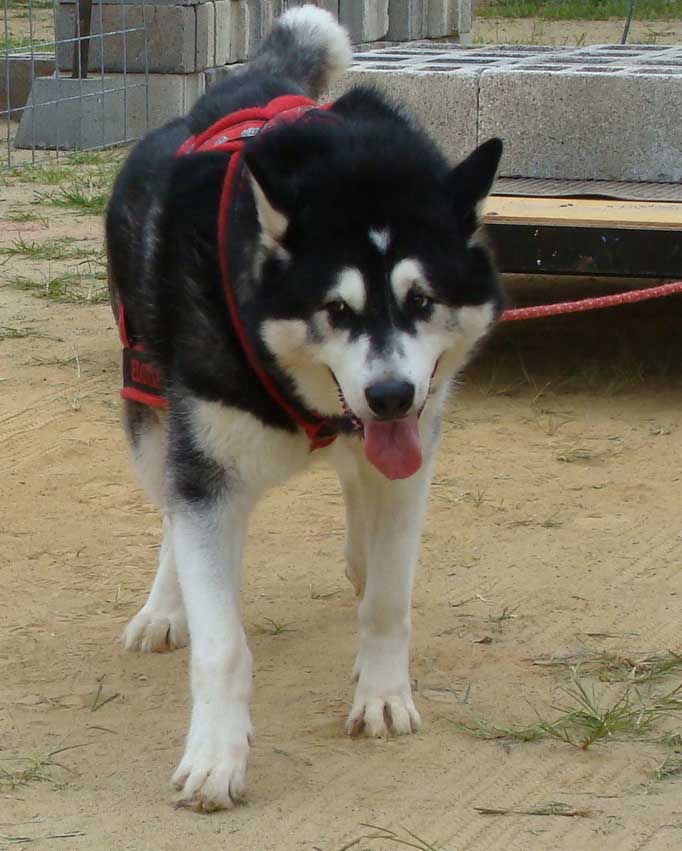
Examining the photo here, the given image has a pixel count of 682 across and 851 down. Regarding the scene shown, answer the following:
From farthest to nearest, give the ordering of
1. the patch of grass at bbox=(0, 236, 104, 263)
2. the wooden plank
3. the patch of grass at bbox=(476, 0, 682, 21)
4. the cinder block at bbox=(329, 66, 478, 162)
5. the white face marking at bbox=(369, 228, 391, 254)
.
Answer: the patch of grass at bbox=(476, 0, 682, 21) < the patch of grass at bbox=(0, 236, 104, 263) < the cinder block at bbox=(329, 66, 478, 162) < the wooden plank < the white face marking at bbox=(369, 228, 391, 254)

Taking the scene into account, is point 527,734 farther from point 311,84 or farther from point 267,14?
point 267,14

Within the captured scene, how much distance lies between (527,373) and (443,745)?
299 cm

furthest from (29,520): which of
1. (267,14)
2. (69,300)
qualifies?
(267,14)

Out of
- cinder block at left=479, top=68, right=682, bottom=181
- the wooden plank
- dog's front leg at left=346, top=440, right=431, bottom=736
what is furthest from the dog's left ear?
cinder block at left=479, top=68, right=682, bottom=181

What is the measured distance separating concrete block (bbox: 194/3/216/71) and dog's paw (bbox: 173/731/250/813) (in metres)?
7.55

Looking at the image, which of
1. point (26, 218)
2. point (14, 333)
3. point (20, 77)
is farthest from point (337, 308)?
point (20, 77)

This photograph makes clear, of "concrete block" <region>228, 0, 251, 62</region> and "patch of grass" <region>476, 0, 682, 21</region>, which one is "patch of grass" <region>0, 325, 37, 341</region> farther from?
"patch of grass" <region>476, 0, 682, 21</region>

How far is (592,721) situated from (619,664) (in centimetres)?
41

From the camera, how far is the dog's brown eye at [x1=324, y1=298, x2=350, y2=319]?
9.17 feet

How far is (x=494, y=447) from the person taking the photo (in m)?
5.27

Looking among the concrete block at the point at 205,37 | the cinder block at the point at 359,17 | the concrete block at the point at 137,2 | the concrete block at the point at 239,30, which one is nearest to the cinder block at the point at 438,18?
the cinder block at the point at 359,17

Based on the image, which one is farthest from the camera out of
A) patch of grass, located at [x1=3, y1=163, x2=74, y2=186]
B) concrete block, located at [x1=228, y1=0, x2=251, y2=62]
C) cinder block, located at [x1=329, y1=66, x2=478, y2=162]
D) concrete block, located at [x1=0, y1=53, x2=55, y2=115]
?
concrete block, located at [x1=0, y1=53, x2=55, y2=115]

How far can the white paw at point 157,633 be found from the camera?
380 centimetres

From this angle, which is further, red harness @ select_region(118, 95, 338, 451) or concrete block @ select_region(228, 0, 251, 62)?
concrete block @ select_region(228, 0, 251, 62)
